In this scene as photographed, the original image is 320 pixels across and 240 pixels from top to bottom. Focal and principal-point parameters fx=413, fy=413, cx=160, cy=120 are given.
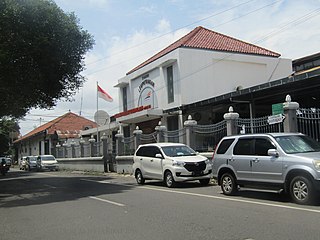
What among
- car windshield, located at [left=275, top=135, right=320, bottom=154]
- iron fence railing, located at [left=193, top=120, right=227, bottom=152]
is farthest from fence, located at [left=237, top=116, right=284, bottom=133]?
car windshield, located at [left=275, top=135, right=320, bottom=154]

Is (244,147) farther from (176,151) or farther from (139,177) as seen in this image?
(139,177)

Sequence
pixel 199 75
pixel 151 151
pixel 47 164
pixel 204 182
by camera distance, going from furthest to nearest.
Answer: pixel 47 164 < pixel 199 75 < pixel 151 151 < pixel 204 182

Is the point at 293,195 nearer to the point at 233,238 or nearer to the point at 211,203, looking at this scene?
the point at 211,203

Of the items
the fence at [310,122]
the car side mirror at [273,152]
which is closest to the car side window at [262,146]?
the car side mirror at [273,152]

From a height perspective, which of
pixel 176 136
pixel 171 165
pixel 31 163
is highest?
pixel 176 136

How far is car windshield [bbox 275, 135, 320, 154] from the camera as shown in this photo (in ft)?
35.6

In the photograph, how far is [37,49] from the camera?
16547 millimetres

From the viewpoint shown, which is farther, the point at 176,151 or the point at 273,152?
the point at 176,151

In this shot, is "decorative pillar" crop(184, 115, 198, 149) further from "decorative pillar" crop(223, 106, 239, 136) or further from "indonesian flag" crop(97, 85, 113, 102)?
"indonesian flag" crop(97, 85, 113, 102)

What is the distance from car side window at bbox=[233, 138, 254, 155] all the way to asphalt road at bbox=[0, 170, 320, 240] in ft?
4.36

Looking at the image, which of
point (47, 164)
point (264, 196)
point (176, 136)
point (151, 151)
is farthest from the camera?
point (47, 164)

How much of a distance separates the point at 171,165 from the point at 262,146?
18.0 ft

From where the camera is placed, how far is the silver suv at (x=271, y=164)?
Answer: 32.9 feet

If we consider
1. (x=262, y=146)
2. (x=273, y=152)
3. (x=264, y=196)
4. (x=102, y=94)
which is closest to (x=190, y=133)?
(x=264, y=196)
